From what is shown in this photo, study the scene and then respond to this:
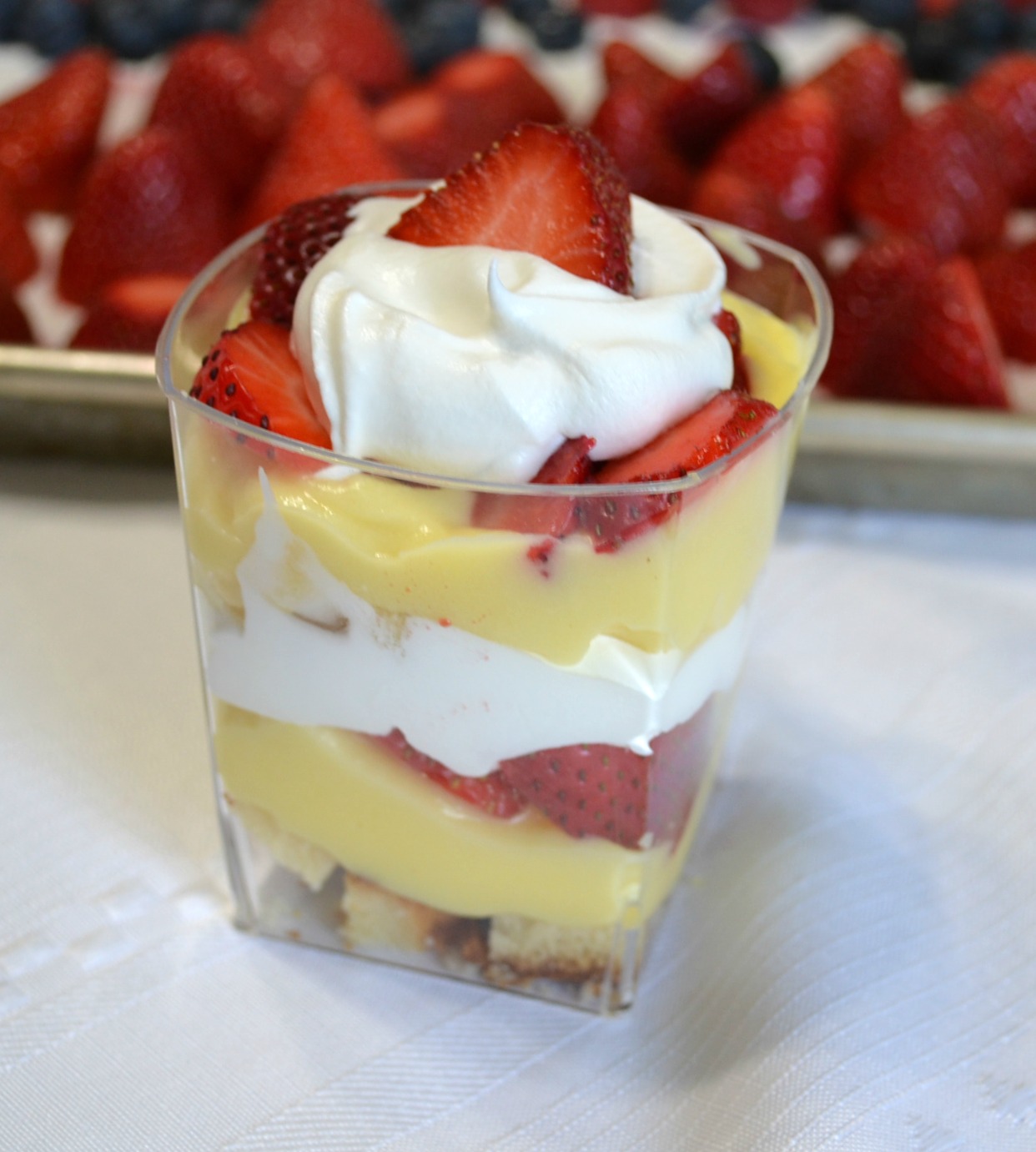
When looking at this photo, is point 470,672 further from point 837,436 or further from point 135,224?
point 135,224

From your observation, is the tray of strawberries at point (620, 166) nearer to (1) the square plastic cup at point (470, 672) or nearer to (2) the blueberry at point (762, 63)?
(2) the blueberry at point (762, 63)

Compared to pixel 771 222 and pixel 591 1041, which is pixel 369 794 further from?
pixel 771 222

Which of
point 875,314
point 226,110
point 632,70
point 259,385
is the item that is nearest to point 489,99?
point 632,70

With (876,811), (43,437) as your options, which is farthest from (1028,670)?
(43,437)

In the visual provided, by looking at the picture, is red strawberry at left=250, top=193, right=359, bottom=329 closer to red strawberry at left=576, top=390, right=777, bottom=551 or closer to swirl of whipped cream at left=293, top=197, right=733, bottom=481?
swirl of whipped cream at left=293, top=197, right=733, bottom=481

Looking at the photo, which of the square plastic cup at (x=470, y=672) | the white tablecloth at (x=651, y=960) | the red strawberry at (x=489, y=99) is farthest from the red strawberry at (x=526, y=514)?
the red strawberry at (x=489, y=99)

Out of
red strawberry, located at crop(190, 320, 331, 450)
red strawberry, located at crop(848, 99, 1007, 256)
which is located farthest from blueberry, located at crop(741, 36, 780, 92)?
red strawberry, located at crop(190, 320, 331, 450)
